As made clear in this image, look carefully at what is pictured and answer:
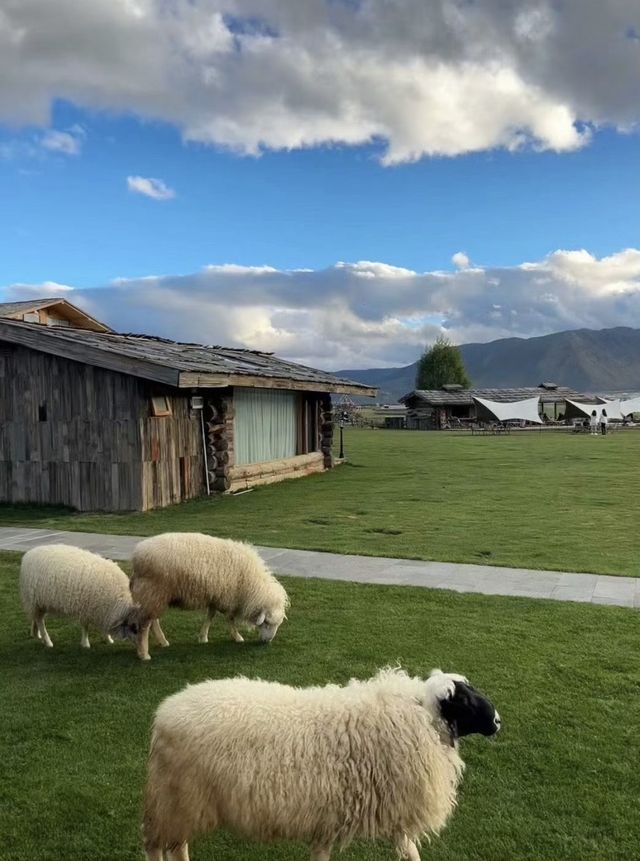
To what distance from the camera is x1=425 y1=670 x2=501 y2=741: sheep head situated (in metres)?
3.24

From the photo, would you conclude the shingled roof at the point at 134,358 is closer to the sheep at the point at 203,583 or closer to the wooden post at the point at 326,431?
the wooden post at the point at 326,431

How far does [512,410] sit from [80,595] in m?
58.4

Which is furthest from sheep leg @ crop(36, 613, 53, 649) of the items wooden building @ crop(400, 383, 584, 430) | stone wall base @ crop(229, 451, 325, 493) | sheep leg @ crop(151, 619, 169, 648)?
wooden building @ crop(400, 383, 584, 430)

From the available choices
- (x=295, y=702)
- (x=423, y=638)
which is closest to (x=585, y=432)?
(x=423, y=638)

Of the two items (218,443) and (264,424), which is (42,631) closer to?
(218,443)

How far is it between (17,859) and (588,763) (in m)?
3.44

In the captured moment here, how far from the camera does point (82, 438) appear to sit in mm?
14594

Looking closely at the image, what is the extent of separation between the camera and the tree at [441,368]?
105375mm

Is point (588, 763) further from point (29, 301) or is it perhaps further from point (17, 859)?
point (29, 301)

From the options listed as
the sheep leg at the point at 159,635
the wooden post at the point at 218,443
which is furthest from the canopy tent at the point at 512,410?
the sheep leg at the point at 159,635

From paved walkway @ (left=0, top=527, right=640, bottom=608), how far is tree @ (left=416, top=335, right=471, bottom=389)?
9625 cm

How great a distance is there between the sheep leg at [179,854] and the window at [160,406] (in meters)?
11.7

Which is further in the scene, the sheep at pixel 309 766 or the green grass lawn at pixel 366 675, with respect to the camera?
the green grass lawn at pixel 366 675

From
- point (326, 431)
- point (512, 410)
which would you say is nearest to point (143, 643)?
point (326, 431)
